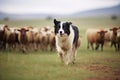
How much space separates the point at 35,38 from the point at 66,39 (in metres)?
2.55

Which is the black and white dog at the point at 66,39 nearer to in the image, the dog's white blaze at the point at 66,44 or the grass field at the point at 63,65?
the dog's white blaze at the point at 66,44

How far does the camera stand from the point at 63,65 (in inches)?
347

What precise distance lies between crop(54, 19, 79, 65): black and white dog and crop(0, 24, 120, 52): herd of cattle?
0.39 metres

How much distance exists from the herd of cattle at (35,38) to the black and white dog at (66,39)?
39 centimetres

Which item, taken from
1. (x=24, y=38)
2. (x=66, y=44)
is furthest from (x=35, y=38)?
(x=66, y=44)

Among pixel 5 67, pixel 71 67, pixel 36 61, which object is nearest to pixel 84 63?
pixel 71 67

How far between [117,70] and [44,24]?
160 centimetres

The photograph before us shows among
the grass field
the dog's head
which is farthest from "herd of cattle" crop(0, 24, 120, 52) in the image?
the dog's head

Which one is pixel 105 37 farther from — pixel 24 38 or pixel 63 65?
pixel 24 38

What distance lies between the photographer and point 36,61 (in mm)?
8586

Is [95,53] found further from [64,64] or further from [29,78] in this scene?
[29,78]

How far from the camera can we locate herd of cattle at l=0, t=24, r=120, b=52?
28.8 feet

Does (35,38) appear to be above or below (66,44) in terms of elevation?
below

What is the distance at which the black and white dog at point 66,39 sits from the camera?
8.49 meters
